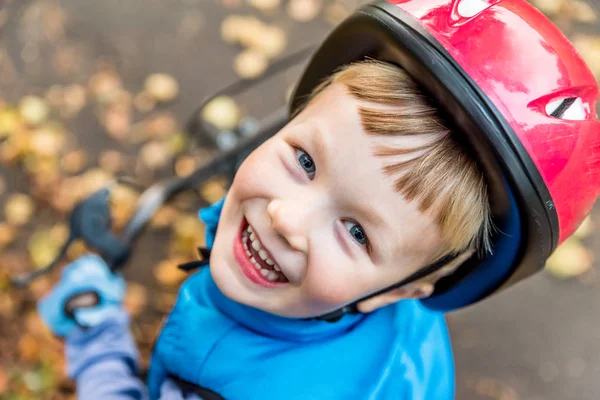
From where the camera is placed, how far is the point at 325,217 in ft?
3.59

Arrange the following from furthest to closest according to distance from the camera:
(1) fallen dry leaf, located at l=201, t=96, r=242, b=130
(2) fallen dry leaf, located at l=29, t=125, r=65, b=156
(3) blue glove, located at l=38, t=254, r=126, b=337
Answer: (1) fallen dry leaf, located at l=201, t=96, r=242, b=130, (2) fallen dry leaf, located at l=29, t=125, r=65, b=156, (3) blue glove, located at l=38, t=254, r=126, b=337

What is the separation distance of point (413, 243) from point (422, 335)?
1.46 feet

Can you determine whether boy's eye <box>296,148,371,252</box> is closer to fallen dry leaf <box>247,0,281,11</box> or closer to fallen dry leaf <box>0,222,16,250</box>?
fallen dry leaf <box>0,222,16,250</box>

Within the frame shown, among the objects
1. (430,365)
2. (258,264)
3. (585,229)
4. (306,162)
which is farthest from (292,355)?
(585,229)

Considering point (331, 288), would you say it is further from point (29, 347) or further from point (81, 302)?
point (29, 347)

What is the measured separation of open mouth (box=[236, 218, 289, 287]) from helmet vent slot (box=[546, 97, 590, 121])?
24.3 inches

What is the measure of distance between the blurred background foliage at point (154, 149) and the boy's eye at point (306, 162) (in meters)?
1.29

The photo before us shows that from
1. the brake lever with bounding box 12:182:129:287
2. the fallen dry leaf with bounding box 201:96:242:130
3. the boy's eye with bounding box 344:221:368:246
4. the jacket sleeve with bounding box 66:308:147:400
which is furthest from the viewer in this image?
the fallen dry leaf with bounding box 201:96:242:130

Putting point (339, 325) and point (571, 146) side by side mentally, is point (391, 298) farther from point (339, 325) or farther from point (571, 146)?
point (571, 146)

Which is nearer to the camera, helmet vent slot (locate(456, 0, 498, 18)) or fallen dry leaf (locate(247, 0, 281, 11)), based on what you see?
helmet vent slot (locate(456, 0, 498, 18))

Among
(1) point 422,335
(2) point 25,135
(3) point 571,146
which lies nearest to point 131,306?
(2) point 25,135

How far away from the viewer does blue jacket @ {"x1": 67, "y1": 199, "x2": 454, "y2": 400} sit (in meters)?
1.29

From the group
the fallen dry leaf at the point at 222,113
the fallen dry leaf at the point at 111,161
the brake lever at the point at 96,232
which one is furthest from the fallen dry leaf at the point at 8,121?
the fallen dry leaf at the point at 222,113

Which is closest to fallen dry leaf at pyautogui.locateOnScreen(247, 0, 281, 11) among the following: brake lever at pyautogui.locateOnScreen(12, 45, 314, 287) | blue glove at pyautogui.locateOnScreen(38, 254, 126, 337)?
brake lever at pyautogui.locateOnScreen(12, 45, 314, 287)
